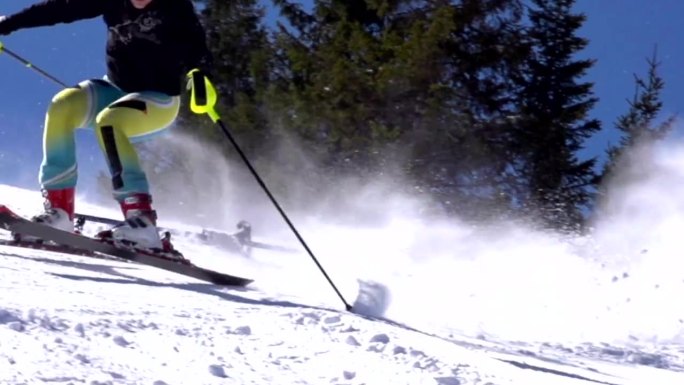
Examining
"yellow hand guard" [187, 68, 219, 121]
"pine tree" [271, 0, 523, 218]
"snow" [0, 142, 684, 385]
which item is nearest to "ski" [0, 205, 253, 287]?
"snow" [0, 142, 684, 385]

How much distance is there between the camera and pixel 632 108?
94.1 ft

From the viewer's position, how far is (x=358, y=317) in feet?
15.8

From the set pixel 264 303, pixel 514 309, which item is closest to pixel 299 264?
pixel 514 309

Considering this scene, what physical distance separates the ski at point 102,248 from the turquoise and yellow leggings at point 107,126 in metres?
0.34

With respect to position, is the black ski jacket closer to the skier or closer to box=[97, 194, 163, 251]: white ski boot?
the skier

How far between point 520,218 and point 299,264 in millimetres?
10375

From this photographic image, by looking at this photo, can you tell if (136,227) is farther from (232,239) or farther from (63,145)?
(232,239)

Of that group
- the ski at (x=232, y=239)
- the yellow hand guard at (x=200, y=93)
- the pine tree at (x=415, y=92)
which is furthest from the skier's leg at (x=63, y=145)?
the pine tree at (x=415, y=92)

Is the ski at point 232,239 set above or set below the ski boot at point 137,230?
above

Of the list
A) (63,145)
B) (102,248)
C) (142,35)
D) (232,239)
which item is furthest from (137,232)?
(232,239)

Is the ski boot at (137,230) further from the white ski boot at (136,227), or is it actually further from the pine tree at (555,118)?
the pine tree at (555,118)

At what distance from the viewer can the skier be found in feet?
19.9

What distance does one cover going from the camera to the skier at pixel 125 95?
6051 mm

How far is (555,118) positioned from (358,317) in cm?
1823
